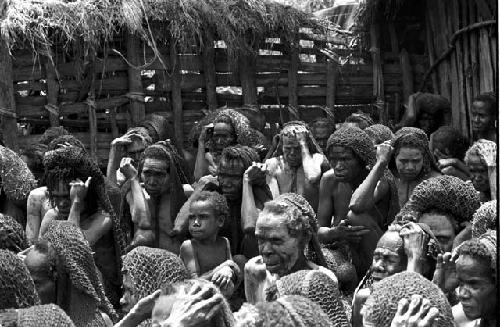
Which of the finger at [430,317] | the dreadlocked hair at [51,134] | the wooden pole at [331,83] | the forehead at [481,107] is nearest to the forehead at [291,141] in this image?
the forehead at [481,107]

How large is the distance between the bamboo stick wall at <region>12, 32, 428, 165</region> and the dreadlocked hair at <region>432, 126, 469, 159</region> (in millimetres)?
2084

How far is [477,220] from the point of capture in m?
8.05

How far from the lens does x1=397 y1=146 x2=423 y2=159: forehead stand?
9789 millimetres

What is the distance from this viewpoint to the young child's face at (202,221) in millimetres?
9164

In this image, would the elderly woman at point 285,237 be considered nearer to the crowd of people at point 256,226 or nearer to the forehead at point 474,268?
the crowd of people at point 256,226

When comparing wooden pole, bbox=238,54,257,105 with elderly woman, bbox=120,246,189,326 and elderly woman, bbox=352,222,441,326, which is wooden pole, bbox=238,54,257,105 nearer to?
elderly woman, bbox=352,222,441,326

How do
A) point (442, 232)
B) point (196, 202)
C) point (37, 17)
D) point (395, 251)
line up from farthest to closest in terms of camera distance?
point (37, 17)
point (196, 202)
point (442, 232)
point (395, 251)

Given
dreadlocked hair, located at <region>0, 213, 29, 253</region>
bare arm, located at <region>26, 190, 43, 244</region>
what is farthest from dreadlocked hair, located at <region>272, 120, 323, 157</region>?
dreadlocked hair, located at <region>0, 213, 29, 253</region>

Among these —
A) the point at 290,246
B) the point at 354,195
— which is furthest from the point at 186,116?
the point at 290,246

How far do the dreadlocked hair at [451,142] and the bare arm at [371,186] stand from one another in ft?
4.68

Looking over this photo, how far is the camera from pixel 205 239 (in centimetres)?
920

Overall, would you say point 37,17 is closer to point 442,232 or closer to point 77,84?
point 77,84

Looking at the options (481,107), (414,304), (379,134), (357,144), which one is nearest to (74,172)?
(357,144)

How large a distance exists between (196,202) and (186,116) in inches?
135
